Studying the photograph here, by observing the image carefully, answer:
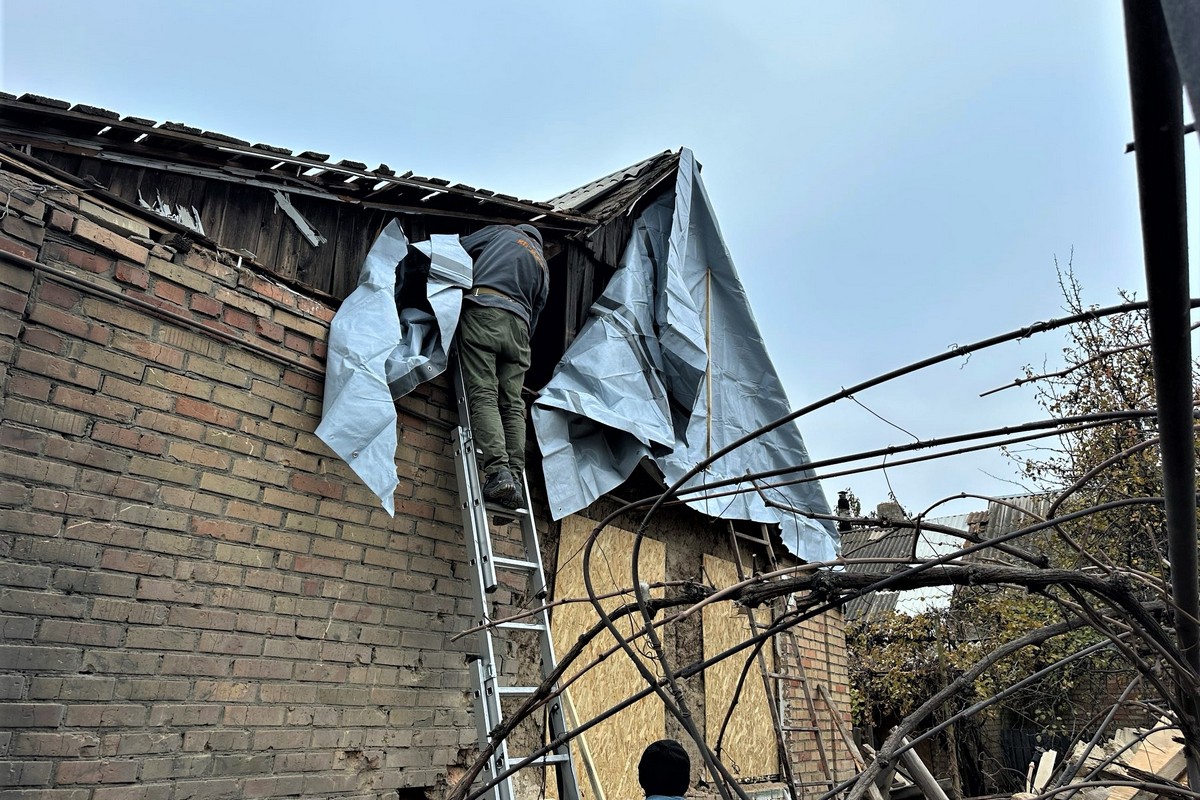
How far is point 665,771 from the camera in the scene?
9.24 feet

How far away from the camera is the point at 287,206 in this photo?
404 cm

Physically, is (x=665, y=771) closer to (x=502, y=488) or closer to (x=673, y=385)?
(x=502, y=488)

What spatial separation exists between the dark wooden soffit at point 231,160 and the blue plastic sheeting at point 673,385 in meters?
0.96

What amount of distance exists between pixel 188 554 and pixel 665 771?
193cm

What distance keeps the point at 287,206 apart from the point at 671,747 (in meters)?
3.02

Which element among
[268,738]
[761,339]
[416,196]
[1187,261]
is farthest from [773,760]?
[1187,261]

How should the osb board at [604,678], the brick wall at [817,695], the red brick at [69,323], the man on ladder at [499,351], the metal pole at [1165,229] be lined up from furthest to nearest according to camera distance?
1. the brick wall at [817,695]
2. the osb board at [604,678]
3. the man on ladder at [499,351]
4. the red brick at [69,323]
5. the metal pole at [1165,229]

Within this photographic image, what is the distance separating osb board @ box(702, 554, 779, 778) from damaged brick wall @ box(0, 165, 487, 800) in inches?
102

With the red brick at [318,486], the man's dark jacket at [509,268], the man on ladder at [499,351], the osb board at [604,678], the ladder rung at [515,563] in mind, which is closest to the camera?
the red brick at [318,486]

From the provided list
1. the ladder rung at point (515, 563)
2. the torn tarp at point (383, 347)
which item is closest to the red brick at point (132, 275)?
the torn tarp at point (383, 347)

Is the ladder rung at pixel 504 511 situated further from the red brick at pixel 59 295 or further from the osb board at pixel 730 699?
the osb board at pixel 730 699

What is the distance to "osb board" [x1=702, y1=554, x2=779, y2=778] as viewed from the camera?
5.99m

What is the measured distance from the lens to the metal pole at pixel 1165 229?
74cm

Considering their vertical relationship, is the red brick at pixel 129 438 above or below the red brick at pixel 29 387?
below
